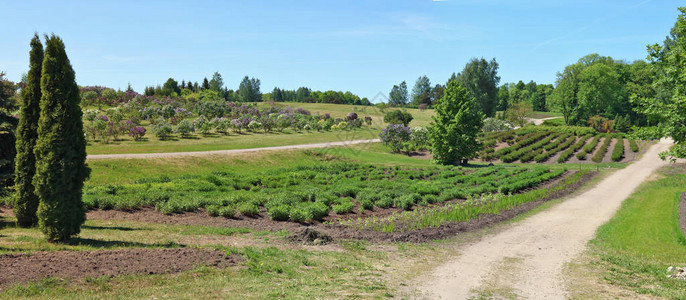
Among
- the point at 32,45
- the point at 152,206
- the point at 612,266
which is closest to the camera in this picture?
the point at 612,266

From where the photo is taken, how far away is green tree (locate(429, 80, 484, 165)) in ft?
135

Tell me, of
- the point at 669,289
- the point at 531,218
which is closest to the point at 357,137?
the point at 531,218

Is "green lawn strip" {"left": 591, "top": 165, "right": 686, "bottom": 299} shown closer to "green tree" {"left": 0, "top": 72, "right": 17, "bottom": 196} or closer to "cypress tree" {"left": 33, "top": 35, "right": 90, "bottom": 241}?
"cypress tree" {"left": 33, "top": 35, "right": 90, "bottom": 241}

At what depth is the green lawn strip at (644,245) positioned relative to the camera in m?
11.1

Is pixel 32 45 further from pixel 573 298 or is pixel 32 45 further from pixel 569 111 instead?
pixel 569 111

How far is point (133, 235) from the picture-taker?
44.1 ft

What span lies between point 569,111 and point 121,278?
102322mm

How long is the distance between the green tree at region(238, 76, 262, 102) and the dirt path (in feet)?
344

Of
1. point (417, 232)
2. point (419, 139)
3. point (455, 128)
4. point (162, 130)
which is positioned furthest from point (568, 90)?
point (417, 232)

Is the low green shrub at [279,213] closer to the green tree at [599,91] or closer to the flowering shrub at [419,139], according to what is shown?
the flowering shrub at [419,139]

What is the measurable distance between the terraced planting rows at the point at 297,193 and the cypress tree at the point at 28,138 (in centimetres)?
401

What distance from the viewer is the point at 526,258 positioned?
13258 millimetres

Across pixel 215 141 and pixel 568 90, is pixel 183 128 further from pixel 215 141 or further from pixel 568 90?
pixel 568 90

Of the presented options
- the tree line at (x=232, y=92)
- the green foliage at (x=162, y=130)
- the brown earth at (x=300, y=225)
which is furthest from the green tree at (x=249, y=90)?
the brown earth at (x=300, y=225)
